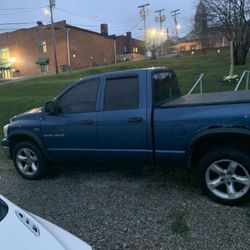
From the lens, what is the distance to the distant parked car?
6.79 ft

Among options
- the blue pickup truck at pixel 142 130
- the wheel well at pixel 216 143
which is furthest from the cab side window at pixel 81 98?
the wheel well at pixel 216 143

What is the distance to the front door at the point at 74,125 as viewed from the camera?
19.2 ft

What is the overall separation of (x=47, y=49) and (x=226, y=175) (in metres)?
58.8

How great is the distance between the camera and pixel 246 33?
86.3 ft

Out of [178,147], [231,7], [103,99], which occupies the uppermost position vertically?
[231,7]

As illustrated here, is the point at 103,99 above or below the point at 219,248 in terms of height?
above

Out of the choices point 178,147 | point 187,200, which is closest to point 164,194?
point 187,200

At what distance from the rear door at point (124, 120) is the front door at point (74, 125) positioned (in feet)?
0.56

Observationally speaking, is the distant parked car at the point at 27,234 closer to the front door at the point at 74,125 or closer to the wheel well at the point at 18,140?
the front door at the point at 74,125

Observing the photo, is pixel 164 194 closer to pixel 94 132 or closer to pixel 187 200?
pixel 187 200

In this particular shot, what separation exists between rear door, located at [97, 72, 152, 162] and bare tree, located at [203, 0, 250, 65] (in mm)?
22144

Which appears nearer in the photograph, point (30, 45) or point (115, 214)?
point (115, 214)

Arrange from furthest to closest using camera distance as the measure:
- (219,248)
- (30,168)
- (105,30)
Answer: (105,30) < (30,168) < (219,248)

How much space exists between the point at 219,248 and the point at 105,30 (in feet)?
238
